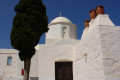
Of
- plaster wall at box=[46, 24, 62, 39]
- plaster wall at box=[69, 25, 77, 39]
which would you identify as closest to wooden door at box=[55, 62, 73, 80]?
plaster wall at box=[46, 24, 62, 39]

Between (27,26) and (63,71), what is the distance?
6.08 meters

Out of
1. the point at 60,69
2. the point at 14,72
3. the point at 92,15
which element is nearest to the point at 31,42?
the point at 60,69

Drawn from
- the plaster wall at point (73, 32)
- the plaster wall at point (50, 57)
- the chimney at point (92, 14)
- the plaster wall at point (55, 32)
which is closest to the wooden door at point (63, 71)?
the plaster wall at point (50, 57)

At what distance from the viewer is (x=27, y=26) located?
8320 millimetres

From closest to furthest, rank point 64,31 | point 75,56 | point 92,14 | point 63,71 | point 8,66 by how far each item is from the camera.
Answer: point 75,56 < point 63,71 < point 92,14 < point 8,66 < point 64,31

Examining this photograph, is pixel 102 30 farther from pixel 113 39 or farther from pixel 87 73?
pixel 87 73

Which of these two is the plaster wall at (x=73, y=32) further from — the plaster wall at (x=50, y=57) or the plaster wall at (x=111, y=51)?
the plaster wall at (x=111, y=51)

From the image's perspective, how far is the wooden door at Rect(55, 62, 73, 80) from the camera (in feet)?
42.1

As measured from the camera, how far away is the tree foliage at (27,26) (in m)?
8.20

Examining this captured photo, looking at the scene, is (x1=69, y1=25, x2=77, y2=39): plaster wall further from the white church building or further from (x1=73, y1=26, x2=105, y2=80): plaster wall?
(x1=73, y1=26, x2=105, y2=80): plaster wall

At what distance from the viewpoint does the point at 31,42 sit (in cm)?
830

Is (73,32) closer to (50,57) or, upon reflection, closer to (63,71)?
(50,57)

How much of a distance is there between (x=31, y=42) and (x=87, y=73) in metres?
4.10

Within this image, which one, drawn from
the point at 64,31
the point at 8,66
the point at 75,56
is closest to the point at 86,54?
the point at 75,56
